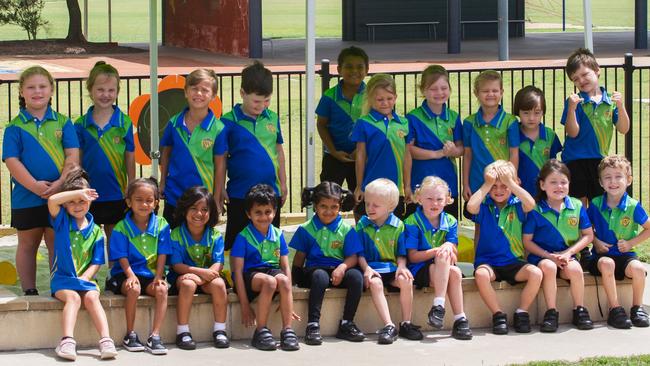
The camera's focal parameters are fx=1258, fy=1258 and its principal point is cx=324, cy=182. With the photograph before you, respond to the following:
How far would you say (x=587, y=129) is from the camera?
338 inches

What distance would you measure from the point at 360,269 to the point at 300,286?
372 millimetres

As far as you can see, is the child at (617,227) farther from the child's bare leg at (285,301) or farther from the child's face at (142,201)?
the child's face at (142,201)

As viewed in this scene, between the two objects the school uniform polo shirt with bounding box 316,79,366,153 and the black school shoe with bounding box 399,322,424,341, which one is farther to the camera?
the school uniform polo shirt with bounding box 316,79,366,153

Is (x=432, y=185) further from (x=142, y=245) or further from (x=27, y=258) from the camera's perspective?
(x=27, y=258)

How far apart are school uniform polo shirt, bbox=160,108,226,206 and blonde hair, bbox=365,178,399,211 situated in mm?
964

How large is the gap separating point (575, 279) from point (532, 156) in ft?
3.58

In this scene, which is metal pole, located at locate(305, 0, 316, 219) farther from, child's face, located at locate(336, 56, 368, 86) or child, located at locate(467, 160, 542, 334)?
child, located at locate(467, 160, 542, 334)

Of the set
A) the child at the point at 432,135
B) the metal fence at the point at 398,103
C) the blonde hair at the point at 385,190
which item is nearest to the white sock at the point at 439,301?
the blonde hair at the point at 385,190

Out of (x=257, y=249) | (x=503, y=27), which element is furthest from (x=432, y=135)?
(x=503, y=27)

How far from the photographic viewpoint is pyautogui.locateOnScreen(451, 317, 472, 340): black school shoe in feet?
23.9

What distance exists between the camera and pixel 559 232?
7.70 metres

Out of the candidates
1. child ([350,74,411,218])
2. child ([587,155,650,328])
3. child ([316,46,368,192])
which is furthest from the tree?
child ([587,155,650,328])

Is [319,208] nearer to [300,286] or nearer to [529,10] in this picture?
[300,286]

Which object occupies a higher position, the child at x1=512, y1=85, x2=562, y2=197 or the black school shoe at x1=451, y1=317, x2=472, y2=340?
the child at x1=512, y1=85, x2=562, y2=197
